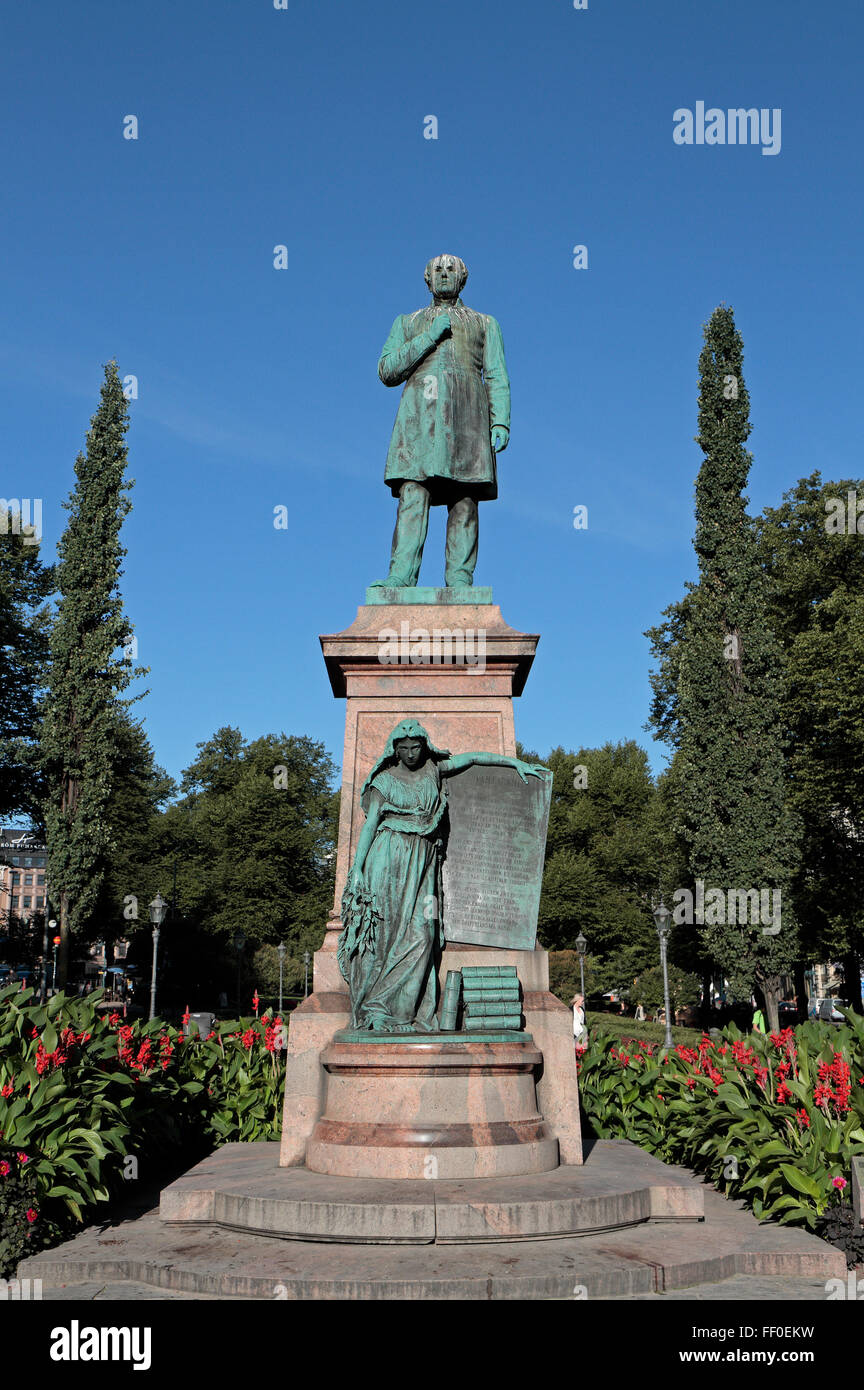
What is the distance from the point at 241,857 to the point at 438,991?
51.7 meters

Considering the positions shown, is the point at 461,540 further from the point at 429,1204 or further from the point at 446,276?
the point at 429,1204

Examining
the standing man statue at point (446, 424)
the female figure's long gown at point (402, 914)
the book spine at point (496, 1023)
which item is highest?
the standing man statue at point (446, 424)

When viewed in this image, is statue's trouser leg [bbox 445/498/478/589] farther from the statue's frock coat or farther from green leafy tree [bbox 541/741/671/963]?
green leafy tree [bbox 541/741/671/963]

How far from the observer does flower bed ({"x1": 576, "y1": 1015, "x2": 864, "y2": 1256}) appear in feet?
22.5

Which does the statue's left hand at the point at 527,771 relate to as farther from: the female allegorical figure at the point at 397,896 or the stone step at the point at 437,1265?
the stone step at the point at 437,1265

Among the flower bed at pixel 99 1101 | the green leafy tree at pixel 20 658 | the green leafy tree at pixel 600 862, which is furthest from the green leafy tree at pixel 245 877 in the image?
the flower bed at pixel 99 1101

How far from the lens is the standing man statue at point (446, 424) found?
970 cm

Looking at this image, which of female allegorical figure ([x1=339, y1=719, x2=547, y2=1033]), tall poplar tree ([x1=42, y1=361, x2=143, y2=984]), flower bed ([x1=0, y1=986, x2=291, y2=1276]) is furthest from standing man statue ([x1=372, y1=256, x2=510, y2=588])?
tall poplar tree ([x1=42, y1=361, x2=143, y2=984])

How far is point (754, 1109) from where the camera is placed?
805cm

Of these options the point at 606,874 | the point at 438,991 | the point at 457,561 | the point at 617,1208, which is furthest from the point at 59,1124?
the point at 606,874

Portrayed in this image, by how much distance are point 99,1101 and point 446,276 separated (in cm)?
740

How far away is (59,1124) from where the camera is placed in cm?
692

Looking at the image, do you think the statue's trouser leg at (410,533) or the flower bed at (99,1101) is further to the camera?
the statue's trouser leg at (410,533)

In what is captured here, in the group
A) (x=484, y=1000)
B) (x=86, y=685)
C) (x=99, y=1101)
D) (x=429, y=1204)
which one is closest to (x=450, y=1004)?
(x=484, y=1000)
